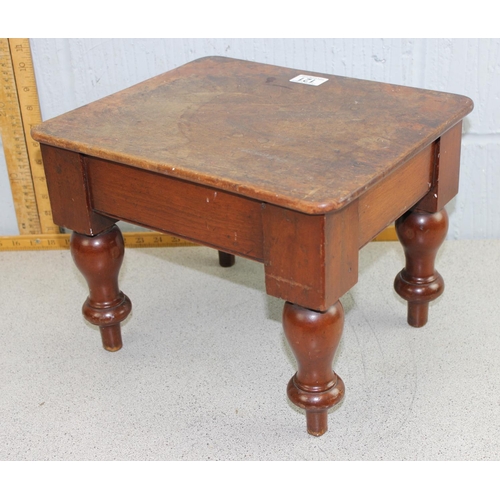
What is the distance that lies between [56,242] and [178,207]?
0.95m

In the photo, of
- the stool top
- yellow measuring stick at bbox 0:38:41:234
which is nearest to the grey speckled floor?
yellow measuring stick at bbox 0:38:41:234

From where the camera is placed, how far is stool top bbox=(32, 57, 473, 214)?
4.54 feet

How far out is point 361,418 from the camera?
1.66 meters

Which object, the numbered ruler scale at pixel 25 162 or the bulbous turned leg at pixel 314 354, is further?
the numbered ruler scale at pixel 25 162

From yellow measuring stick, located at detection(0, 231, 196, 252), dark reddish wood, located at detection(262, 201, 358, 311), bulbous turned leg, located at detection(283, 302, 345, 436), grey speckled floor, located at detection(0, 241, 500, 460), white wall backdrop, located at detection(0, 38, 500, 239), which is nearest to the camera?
dark reddish wood, located at detection(262, 201, 358, 311)

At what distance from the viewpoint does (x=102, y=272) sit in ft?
5.69

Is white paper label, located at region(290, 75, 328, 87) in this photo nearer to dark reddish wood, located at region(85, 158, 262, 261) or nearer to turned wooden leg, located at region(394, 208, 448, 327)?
turned wooden leg, located at region(394, 208, 448, 327)

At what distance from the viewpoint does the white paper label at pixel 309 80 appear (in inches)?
70.9

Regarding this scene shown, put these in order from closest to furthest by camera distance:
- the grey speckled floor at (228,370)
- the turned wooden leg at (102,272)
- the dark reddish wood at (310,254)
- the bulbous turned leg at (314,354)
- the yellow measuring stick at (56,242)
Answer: the dark reddish wood at (310,254), the bulbous turned leg at (314,354), the grey speckled floor at (228,370), the turned wooden leg at (102,272), the yellow measuring stick at (56,242)

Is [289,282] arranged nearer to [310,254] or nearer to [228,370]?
[310,254]

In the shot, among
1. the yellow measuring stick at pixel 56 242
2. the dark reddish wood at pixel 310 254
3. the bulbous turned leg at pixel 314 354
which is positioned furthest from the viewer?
the yellow measuring stick at pixel 56 242

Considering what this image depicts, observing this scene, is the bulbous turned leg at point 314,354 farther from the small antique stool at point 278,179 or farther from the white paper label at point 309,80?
the white paper label at point 309,80

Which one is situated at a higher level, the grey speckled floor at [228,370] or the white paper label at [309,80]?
the white paper label at [309,80]

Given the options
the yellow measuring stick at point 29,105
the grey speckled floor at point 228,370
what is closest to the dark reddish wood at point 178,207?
the grey speckled floor at point 228,370
